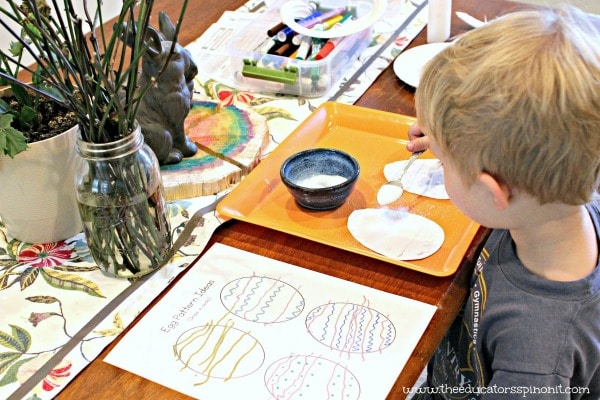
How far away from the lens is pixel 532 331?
729 mm

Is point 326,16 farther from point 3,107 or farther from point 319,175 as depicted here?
point 3,107

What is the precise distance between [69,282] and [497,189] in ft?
1.82

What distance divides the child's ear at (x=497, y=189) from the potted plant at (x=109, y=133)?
0.37 meters

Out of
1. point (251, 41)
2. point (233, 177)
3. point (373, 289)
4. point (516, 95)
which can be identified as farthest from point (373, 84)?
point (516, 95)

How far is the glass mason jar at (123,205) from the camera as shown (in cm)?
81

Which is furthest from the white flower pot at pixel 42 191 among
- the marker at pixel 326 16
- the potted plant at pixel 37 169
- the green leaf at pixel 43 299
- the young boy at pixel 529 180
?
the marker at pixel 326 16

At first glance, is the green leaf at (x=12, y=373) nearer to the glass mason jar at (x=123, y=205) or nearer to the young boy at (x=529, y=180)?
the glass mason jar at (x=123, y=205)

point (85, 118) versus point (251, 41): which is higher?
point (85, 118)

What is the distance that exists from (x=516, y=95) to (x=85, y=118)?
47cm

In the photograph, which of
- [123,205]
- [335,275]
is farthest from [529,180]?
[123,205]

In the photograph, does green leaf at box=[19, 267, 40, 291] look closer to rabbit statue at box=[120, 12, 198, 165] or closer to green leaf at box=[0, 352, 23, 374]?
green leaf at box=[0, 352, 23, 374]

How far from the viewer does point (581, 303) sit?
728 millimetres

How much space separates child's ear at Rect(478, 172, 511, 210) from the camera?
691 mm

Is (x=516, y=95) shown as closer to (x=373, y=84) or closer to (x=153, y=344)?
(x=153, y=344)
